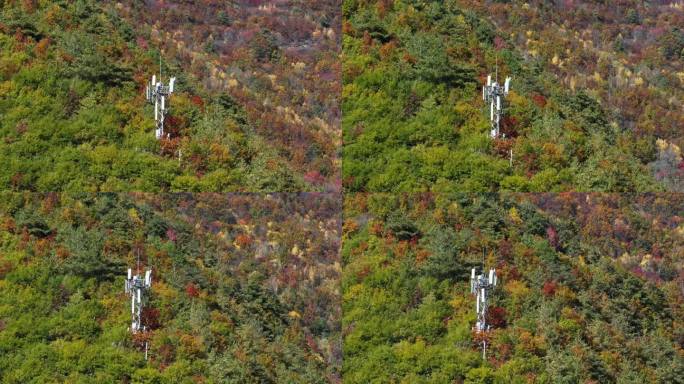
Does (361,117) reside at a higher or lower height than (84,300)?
higher

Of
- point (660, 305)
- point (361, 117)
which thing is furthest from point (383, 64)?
point (660, 305)

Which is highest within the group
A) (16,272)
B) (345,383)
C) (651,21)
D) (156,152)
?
(651,21)

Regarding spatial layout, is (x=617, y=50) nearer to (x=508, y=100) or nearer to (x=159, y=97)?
(x=508, y=100)

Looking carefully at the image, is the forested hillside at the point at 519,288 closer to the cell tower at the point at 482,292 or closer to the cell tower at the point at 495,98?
the cell tower at the point at 482,292

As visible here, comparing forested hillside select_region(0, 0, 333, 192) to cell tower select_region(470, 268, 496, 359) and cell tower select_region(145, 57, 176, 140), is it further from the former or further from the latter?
cell tower select_region(470, 268, 496, 359)

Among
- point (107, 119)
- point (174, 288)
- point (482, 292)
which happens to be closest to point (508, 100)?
point (482, 292)

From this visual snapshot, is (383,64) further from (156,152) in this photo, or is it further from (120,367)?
(120,367)

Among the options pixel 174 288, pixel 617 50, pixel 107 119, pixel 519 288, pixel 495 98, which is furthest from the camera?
pixel 617 50
